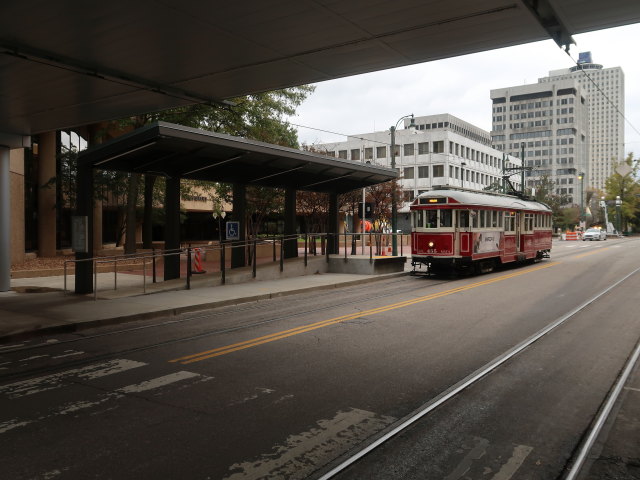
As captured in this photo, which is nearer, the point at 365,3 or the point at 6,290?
the point at 365,3

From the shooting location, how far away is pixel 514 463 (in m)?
4.19

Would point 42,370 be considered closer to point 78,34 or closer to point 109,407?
point 109,407

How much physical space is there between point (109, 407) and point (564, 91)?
593 feet

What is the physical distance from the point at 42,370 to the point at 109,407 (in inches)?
86.5

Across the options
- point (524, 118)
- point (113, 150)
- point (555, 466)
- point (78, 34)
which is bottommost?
point (555, 466)

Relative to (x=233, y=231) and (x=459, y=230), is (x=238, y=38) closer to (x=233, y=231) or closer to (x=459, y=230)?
(x=233, y=231)

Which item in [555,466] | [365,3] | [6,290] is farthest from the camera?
[6,290]

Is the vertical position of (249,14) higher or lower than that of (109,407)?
higher

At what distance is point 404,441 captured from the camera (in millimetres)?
4621

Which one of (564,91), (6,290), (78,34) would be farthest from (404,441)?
(564,91)

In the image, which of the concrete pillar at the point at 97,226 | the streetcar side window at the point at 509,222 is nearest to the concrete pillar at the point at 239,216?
the streetcar side window at the point at 509,222

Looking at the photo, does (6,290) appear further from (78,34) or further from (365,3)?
(365,3)

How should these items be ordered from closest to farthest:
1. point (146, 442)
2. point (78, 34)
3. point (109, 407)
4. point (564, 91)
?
point (146, 442)
point (109, 407)
point (78, 34)
point (564, 91)

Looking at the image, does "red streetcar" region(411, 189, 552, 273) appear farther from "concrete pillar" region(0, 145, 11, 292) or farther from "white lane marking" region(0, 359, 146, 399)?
"white lane marking" region(0, 359, 146, 399)
